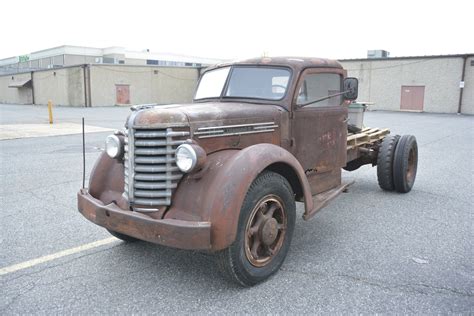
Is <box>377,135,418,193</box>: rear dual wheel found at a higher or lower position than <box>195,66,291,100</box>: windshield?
lower

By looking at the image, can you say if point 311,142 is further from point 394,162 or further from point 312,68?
point 394,162

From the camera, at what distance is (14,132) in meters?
14.7

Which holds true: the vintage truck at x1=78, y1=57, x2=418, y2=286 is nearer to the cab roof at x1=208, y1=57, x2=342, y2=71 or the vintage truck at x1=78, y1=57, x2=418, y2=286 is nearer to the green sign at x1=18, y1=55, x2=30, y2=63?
the cab roof at x1=208, y1=57, x2=342, y2=71

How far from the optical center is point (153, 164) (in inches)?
124

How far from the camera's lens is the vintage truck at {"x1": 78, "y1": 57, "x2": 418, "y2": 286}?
117 inches

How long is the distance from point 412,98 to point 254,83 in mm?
27910

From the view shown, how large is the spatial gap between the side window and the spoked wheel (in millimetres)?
1294

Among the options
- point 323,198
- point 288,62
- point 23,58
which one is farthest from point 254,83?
point 23,58

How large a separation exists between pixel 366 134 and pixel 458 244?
2.51 m

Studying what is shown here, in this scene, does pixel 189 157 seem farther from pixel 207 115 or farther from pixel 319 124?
pixel 319 124

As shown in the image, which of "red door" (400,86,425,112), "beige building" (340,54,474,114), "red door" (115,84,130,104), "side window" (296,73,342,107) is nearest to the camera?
"side window" (296,73,342,107)

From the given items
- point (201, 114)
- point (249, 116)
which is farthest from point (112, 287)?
point (249, 116)

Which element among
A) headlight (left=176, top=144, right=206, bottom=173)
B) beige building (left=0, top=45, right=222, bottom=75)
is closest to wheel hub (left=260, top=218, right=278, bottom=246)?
headlight (left=176, top=144, right=206, bottom=173)

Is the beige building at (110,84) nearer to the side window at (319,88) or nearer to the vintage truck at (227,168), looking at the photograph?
the side window at (319,88)
